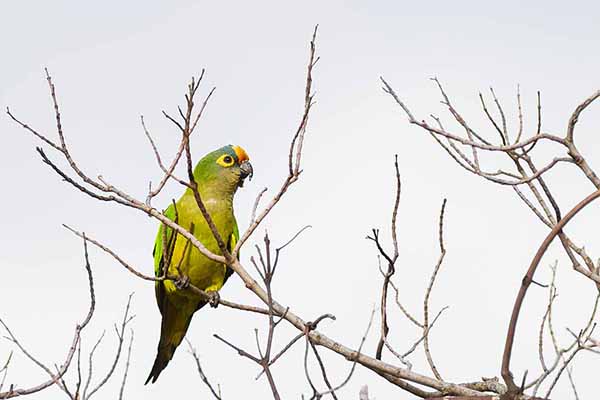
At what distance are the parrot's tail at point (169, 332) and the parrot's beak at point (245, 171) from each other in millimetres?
1340

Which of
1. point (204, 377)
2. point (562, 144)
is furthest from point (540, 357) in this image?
point (204, 377)

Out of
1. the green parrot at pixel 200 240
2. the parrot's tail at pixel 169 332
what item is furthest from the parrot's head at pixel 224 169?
the parrot's tail at pixel 169 332

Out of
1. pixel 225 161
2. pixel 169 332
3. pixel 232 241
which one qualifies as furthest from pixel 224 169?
pixel 169 332

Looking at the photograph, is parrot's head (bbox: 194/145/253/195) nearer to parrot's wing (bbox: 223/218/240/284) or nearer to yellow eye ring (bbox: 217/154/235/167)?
yellow eye ring (bbox: 217/154/235/167)

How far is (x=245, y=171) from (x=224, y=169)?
0.77 feet

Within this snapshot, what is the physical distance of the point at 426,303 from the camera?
4.81 m

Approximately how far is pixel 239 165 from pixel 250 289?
164 inches

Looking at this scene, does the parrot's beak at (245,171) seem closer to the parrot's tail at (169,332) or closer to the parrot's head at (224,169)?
the parrot's head at (224,169)

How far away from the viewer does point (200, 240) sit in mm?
7266

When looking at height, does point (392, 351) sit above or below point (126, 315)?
below

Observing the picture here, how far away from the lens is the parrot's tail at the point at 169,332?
789cm

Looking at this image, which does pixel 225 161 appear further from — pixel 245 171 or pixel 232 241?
pixel 232 241

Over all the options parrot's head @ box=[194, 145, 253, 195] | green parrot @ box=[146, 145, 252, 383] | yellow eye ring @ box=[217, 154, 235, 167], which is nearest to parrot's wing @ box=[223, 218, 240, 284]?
green parrot @ box=[146, 145, 252, 383]

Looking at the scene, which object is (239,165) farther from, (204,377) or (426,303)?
(204,377)
